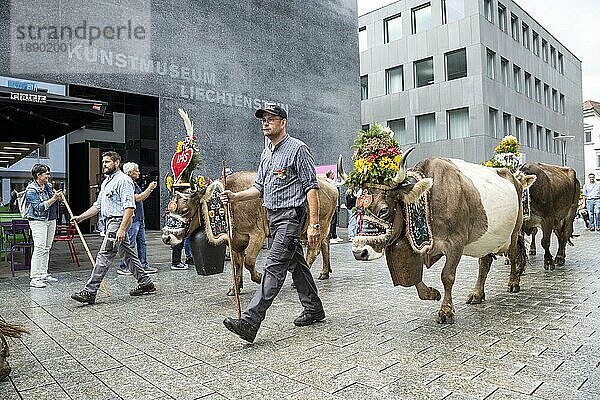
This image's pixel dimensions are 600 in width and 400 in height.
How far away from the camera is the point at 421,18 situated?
106 feet

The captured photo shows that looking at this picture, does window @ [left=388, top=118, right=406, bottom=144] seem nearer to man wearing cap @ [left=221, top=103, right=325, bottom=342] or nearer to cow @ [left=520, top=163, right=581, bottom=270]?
cow @ [left=520, top=163, right=581, bottom=270]

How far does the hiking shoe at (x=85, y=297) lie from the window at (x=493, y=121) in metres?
27.3

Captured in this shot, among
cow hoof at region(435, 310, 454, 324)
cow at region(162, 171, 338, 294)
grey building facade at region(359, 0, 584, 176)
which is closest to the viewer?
cow hoof at region(435, 310, 454, 324)

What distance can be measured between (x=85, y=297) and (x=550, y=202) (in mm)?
7238

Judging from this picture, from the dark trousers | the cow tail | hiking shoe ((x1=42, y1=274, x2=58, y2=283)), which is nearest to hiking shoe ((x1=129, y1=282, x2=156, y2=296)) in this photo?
hiking shoe ((x1=42, y1=274, x2=58, y2=283))

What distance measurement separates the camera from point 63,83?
15.4 metres

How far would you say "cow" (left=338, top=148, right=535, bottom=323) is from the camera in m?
5.00

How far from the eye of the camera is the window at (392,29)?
1314 inches

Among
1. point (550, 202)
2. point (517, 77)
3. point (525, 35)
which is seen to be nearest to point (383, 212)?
point (550, 202)

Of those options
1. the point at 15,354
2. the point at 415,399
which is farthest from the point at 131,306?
the point at 415,399

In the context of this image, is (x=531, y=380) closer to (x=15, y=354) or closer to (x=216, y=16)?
(x=15, y=354)

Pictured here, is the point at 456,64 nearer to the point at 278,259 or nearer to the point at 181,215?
the point at 181,215

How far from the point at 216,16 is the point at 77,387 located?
1724 cm

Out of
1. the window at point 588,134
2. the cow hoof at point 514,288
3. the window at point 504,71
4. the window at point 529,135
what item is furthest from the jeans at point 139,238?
the window at point 588,134
